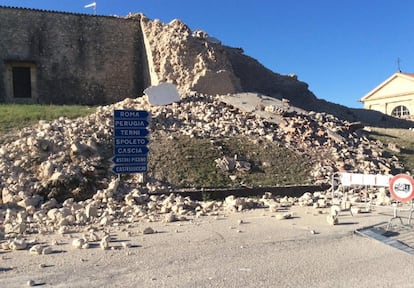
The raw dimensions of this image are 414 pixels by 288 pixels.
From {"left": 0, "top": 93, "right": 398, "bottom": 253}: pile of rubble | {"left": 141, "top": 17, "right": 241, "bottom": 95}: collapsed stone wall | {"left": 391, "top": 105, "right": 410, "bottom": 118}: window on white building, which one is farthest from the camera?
{"left": 391, "top": 105, "right": 410, "bottom": 118}: window on white building

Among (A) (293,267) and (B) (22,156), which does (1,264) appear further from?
(B) (22,156)

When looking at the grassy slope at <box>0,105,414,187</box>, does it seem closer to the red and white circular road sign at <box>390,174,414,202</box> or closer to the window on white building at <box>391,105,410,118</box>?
the red and white circular road sign at <box>390,174,414,202</box>

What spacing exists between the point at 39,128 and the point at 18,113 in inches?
94.1

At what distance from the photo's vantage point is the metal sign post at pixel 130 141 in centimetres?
977

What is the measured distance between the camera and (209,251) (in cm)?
577

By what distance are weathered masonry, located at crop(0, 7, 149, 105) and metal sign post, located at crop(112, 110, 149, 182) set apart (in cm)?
1115

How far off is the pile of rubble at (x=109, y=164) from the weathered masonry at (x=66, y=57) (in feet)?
15.9

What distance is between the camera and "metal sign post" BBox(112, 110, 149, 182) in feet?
32.0

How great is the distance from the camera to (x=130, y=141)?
9.93m

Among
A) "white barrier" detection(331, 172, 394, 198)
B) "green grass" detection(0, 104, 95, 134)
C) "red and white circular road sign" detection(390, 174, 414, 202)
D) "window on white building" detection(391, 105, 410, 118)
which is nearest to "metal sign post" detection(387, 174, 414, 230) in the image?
"red and white circular road sign" detection(390, 174, 414, 202)

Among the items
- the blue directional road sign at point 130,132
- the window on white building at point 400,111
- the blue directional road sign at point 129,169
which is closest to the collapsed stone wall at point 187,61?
the blue directional road sign at point 130,132

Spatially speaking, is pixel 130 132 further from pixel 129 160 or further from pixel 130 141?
pixel 129 160

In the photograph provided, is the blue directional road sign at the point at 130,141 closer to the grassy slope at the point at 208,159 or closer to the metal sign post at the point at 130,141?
the metal sign post at the point at 130,141

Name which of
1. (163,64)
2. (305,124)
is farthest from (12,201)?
(163,64)
